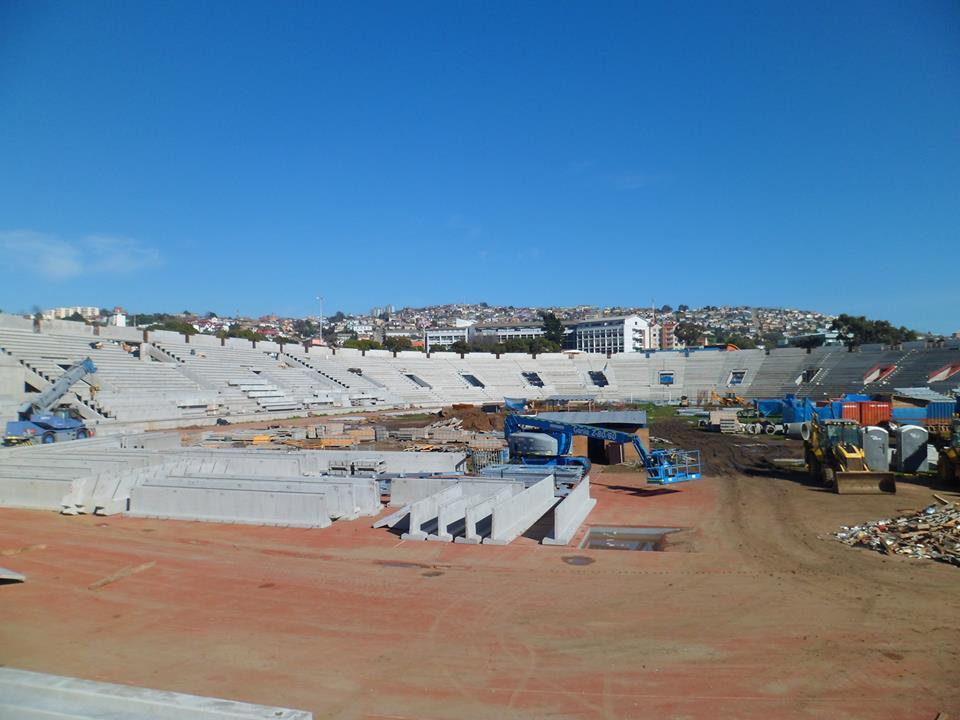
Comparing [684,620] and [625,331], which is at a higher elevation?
[625,331]

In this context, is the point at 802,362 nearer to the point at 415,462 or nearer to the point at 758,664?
the point at 415,462

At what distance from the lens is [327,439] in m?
28.7

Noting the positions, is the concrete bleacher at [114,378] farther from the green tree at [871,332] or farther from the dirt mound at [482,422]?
the green tree at [871,332]

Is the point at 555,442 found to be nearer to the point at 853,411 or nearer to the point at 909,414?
the point at 853,411

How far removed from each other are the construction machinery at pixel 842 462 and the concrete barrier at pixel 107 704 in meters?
17.3

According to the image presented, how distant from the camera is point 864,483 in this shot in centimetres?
Result: 1678

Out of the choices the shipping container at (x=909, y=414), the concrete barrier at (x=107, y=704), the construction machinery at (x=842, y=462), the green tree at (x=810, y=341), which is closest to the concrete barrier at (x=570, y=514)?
the construction machinery at (x=842, y=462)

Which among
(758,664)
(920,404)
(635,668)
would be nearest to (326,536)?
(635,668)

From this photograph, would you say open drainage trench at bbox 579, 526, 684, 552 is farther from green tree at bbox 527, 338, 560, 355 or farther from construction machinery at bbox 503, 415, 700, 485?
green tree at bbox 527, 338, 560, 355

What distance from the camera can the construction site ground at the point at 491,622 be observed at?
21.0 ft

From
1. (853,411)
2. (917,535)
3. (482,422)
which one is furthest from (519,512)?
(482,422)

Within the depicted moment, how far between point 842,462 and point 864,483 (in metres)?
0.72

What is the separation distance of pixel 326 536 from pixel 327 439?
15954mm

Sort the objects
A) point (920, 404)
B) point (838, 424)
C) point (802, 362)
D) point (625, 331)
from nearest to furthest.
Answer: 1. point (838, 424)
2. point (920, 404)
3. point (802, 362)
4. point (625, 331)
